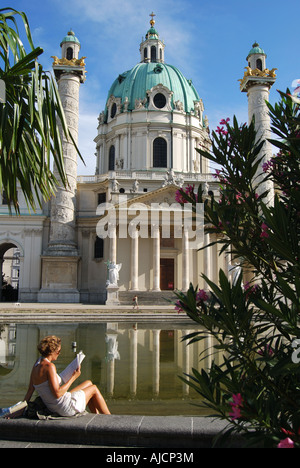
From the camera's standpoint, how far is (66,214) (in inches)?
1396

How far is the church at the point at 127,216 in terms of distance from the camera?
34594mm

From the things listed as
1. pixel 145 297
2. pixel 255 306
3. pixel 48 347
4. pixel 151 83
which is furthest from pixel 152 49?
pixel 255 306

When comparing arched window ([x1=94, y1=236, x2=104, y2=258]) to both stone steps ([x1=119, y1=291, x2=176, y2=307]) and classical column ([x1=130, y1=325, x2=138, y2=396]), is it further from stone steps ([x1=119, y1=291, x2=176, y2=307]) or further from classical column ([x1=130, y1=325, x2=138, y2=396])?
classical column ([x1=130, y1=325, x2=138, y2=396])

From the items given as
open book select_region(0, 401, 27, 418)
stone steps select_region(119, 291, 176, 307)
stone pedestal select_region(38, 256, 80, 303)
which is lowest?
open book select_region(0, 401, 27, 418)

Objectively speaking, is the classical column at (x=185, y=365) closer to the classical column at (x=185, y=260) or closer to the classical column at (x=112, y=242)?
the classical column at (x=185, y=260)

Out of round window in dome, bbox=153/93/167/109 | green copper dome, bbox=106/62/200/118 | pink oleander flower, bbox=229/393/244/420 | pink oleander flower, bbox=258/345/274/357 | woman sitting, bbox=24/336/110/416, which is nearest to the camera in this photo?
pink oleander flower, bbox=229/393/244/420

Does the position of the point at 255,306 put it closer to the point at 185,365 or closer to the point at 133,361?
the point at 185,365

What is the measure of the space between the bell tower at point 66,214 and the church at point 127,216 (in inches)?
3.3

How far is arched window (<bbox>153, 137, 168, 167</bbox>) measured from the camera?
4516 centimetres

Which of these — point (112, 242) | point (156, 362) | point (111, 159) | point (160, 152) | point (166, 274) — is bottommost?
point (156, 362)

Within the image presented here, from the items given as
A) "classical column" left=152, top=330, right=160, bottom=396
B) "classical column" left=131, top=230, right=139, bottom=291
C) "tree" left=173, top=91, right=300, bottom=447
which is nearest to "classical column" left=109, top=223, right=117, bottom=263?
"classical column" left=131, top=230, right=139, bottom=291

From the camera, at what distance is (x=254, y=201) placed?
3.14 metres

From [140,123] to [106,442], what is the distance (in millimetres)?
43364

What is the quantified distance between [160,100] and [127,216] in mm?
17575
